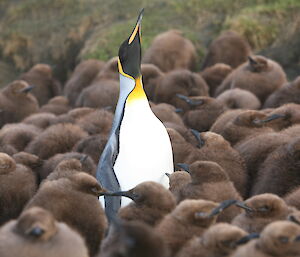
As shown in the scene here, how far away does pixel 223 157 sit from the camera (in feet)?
20.6

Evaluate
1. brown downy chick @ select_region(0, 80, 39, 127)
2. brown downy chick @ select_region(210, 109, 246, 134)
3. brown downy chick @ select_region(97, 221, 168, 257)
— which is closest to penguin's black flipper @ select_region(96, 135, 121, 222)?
brown downy chick @ select_region(210, 109, 246, 134)

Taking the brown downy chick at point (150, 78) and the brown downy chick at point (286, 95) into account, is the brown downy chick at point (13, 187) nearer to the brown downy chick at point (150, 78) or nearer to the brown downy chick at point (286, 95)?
the brown downy chick at point (286, 95)

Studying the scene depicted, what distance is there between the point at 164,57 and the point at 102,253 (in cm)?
732

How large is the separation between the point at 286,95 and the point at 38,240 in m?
4.75

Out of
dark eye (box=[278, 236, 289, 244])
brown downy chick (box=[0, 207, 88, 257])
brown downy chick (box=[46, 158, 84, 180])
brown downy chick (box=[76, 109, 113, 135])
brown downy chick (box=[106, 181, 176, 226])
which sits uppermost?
dark eye (box=[278, 236, 289, 244])

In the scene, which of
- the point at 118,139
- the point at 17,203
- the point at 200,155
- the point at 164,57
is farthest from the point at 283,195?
the point at 164,57

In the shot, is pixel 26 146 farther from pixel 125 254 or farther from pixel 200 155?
pixel 125 254

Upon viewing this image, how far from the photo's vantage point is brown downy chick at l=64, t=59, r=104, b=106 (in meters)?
10.7

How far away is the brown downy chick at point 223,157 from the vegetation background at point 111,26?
473 centimetres

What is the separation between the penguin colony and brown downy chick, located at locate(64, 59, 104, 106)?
0.05ft

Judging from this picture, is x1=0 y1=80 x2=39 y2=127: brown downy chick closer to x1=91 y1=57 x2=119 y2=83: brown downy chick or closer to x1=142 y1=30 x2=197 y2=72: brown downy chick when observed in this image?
x1=91 y1=57 x2=119 y2=83: brown downy chick

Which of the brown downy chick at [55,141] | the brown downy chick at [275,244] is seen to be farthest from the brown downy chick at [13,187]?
the brown downy chick at [275,244]

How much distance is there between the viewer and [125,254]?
3453 mm

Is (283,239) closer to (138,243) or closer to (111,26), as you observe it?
(138,243)
